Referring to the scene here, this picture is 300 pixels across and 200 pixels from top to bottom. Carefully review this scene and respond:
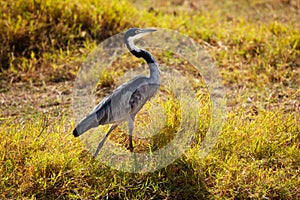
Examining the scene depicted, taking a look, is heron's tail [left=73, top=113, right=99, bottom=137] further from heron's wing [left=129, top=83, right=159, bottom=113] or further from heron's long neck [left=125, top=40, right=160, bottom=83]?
heron's long neck [left=125, top=40, right=160, bottom=83]

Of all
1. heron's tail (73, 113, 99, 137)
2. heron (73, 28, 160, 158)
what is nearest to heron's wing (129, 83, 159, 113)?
heron (73, 28, 160, 158)

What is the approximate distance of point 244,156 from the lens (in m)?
4.87

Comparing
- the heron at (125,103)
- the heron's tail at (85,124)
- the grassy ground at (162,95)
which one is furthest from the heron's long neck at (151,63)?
the heron's tail at (85,124)

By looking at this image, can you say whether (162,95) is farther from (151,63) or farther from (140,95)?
(140,95)

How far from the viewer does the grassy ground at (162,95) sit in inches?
180

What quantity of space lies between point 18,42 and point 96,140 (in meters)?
2.76

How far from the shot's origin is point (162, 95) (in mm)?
6422

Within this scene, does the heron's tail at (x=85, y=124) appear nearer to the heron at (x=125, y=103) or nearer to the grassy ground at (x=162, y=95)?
the heron at (x=125, y=103)

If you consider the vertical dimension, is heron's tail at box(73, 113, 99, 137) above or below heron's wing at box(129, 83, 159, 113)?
→ below

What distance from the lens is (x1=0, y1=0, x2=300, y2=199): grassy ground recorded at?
15.0ft

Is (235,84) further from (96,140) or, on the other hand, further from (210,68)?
(96,140)

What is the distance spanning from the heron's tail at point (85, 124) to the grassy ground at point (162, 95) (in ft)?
1.10

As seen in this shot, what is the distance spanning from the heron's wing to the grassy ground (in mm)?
379

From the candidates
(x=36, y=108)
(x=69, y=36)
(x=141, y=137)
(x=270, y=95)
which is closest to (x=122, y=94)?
(x=141, y=137)
